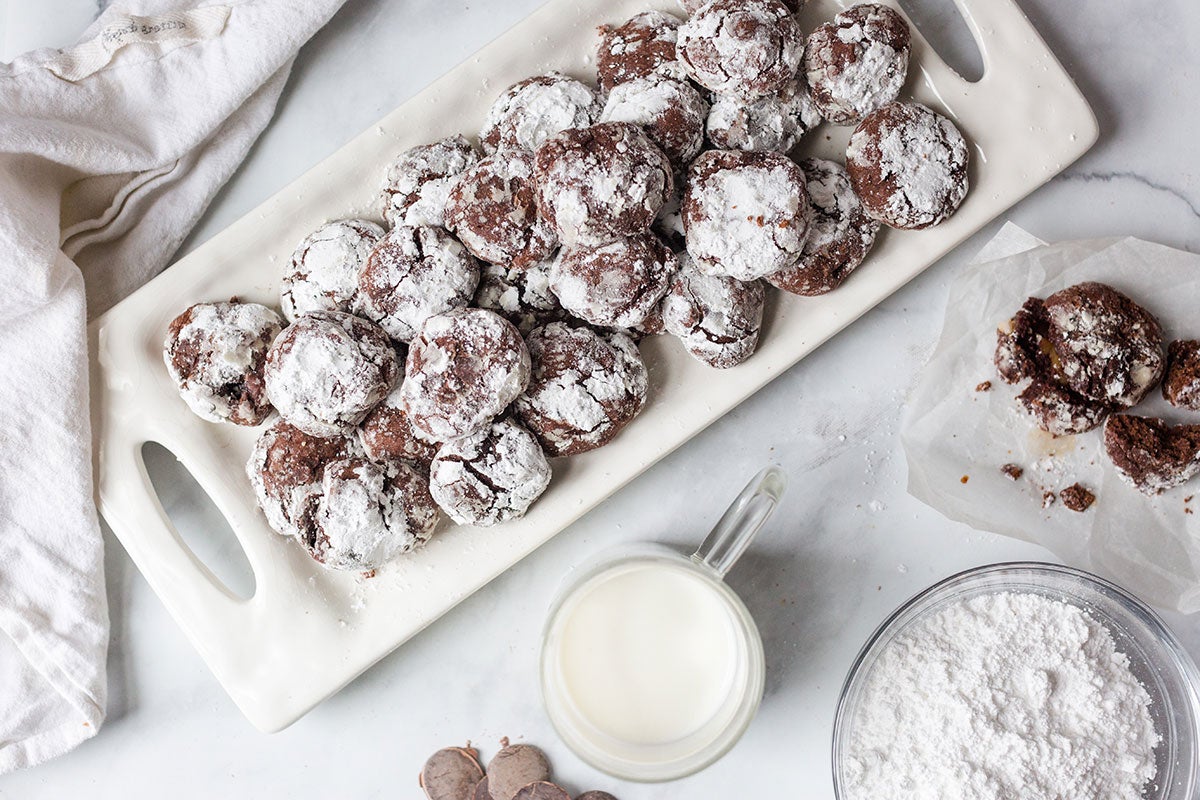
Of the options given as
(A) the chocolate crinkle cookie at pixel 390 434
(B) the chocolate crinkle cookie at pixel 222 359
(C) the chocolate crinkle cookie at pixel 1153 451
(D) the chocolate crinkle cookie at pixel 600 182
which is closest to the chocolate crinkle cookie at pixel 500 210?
(D) the chocolate crinkle cookie at pixel 600 182

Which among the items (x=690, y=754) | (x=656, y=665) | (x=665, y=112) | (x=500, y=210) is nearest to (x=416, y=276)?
(x=500, y=210)

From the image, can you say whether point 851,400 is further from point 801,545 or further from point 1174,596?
point 1174,596

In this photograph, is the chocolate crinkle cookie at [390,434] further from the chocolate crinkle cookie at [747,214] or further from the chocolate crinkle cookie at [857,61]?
the chocolate crinkle cookie at [857,61]

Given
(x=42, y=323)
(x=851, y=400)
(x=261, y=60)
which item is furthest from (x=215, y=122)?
(x=851, y=400)

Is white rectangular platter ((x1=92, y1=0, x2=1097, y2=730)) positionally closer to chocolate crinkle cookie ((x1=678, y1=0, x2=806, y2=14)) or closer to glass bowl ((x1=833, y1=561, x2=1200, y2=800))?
chocolate crinkle cookie ((x1=678, y1=0, x2=806, y2=14))

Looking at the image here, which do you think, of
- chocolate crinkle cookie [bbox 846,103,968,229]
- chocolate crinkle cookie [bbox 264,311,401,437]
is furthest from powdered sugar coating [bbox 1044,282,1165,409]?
chocolate crinkle cookie [bbox 264,311,401,437]

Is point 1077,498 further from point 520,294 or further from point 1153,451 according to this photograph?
point 520,294

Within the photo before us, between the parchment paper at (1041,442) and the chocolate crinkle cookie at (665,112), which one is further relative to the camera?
the parchment paper at (1041,442)
